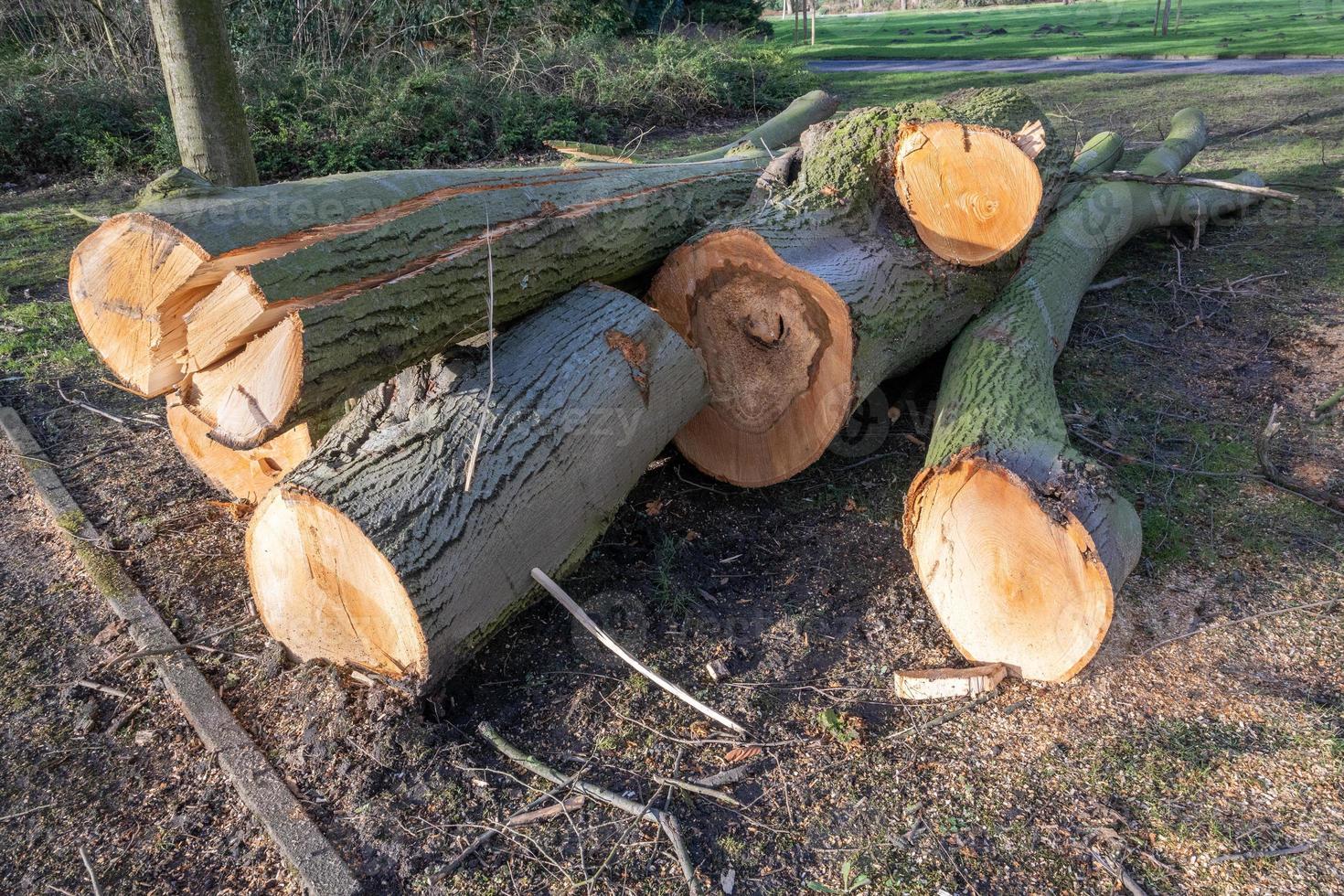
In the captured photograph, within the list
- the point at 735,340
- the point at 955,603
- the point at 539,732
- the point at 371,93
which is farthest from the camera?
the point at 371,93

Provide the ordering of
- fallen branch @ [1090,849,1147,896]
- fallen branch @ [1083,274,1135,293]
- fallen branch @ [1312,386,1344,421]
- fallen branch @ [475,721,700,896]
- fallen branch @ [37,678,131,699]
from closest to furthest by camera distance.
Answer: fallen branch @ [1090,849,1147,896]
fallen branch @ [475,721,700,896]
fallen branch @ [37,678,131,699]
fallen branch @ [1312,386,1344,421]
fallen branch @ [1083,274,1135,293]

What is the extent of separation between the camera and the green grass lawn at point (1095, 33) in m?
12.5

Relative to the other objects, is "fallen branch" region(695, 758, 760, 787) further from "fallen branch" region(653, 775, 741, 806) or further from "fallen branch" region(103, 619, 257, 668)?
"fallen branch" region(103, 619, 257, 668)

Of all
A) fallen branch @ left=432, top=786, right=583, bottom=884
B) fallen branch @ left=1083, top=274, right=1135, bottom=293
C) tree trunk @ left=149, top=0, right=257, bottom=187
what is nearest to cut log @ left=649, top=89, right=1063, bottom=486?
fallen branch @ left=432, top=786, right=583, bottom=884

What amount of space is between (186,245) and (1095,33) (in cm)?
1858

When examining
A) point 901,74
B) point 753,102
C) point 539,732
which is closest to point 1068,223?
point 539,732

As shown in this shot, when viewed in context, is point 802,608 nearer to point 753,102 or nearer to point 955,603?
point 955,603

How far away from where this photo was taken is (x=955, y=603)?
229cm

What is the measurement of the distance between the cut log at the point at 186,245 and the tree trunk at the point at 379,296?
30mm

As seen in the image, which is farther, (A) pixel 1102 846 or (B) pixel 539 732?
(B) pixel 539 732

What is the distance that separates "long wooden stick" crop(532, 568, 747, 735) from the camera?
2118 mm

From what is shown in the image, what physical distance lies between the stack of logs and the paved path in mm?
9564

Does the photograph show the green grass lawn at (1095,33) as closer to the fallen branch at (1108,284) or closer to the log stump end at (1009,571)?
the fallen branch at (1108,284)

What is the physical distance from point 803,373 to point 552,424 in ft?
3.18
